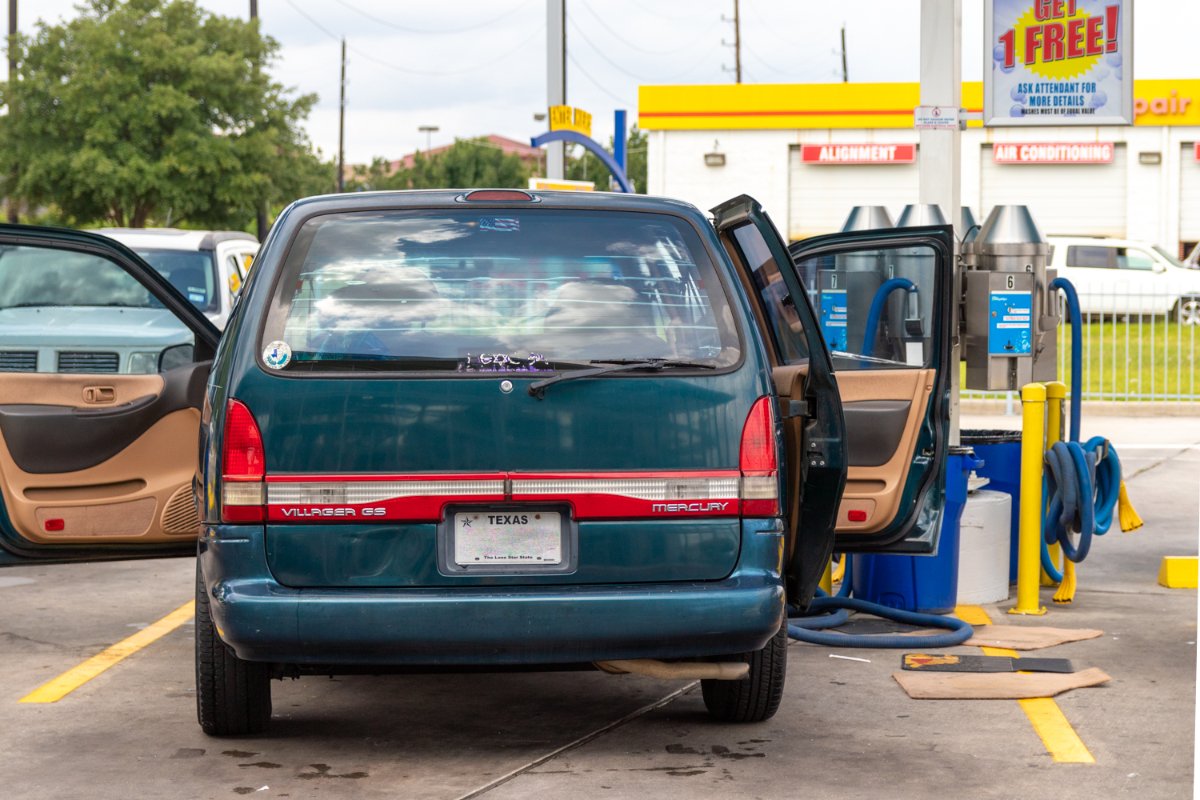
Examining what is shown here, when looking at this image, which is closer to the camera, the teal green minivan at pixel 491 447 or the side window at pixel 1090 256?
the teal green minivan at pixel 491 447

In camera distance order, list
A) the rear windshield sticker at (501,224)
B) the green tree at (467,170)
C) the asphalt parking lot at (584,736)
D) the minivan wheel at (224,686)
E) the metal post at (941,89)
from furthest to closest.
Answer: the green tree at (467,170), the metal post at (941,89), the minivan wheel at (224,686), the rear windshield sticker at (501,224), the asphalt parking lot at (584,736)

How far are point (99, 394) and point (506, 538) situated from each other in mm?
2244

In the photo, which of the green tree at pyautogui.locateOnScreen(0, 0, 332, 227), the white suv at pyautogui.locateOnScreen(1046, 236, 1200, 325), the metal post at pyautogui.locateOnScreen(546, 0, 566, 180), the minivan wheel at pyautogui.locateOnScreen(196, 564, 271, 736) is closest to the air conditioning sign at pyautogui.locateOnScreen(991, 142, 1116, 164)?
the white suv at pyautogui.locateOnScreen(1046, 236, 1200, 325)

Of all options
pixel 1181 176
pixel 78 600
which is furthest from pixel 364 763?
pixel 1181 176

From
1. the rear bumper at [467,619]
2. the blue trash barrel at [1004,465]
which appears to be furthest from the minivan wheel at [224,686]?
the blue trash barrel at [1004,465]

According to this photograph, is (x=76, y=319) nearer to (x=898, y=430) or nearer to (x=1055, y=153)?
(x=898, y=430)

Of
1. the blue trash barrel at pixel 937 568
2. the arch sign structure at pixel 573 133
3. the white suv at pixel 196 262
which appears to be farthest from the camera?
the arch sign structure at pixel 573 133

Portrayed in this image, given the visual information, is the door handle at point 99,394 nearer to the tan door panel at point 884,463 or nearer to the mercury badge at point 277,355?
the mercury badge at point 277,355

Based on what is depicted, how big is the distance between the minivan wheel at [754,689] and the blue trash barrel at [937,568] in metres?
2.10

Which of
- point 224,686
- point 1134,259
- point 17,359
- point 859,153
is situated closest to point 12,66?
point 859,153

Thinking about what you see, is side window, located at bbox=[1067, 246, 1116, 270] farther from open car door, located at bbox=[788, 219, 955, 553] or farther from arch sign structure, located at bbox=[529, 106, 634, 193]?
open car door, located at bbox=[788, 219, 955, 553]

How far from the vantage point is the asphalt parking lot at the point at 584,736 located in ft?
17.0

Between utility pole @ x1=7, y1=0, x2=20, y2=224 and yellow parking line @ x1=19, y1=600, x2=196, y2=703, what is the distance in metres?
31.4

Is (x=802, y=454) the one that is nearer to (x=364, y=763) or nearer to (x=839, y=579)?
(x=364, y=763)
